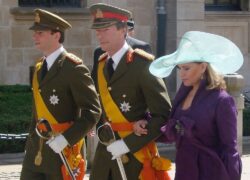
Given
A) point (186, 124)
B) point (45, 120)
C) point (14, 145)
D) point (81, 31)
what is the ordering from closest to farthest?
point (186, 124) → point (45, 120) → point (14, 145) → point (81, 31)

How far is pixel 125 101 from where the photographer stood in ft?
18.9

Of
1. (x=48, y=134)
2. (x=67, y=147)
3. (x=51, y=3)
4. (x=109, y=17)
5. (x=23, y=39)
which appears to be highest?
(x=109, y=17)

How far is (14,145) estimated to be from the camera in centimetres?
1164

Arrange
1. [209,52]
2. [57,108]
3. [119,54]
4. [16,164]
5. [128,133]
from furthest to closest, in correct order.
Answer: [16,164] → [57,108] → [119,54] → [128,133] → [209,52]

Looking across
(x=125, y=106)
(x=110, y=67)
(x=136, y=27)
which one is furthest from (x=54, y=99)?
(x=136, y=27)

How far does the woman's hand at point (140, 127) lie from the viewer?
18.3 feet

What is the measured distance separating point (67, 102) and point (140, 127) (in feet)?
2.26

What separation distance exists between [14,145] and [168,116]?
20.8 ft

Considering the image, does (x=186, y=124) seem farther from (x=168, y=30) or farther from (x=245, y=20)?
(x=245, y=20)

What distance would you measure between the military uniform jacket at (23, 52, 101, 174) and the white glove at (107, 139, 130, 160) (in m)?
0.39

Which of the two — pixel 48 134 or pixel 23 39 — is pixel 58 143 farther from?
pixel 23 39

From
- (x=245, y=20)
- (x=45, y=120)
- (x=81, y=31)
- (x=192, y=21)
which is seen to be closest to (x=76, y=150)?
(x=45, y=120)

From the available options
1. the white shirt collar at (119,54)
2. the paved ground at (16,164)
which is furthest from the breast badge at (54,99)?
the paved ground at (16,164)

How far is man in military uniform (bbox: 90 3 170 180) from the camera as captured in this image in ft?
18.4
